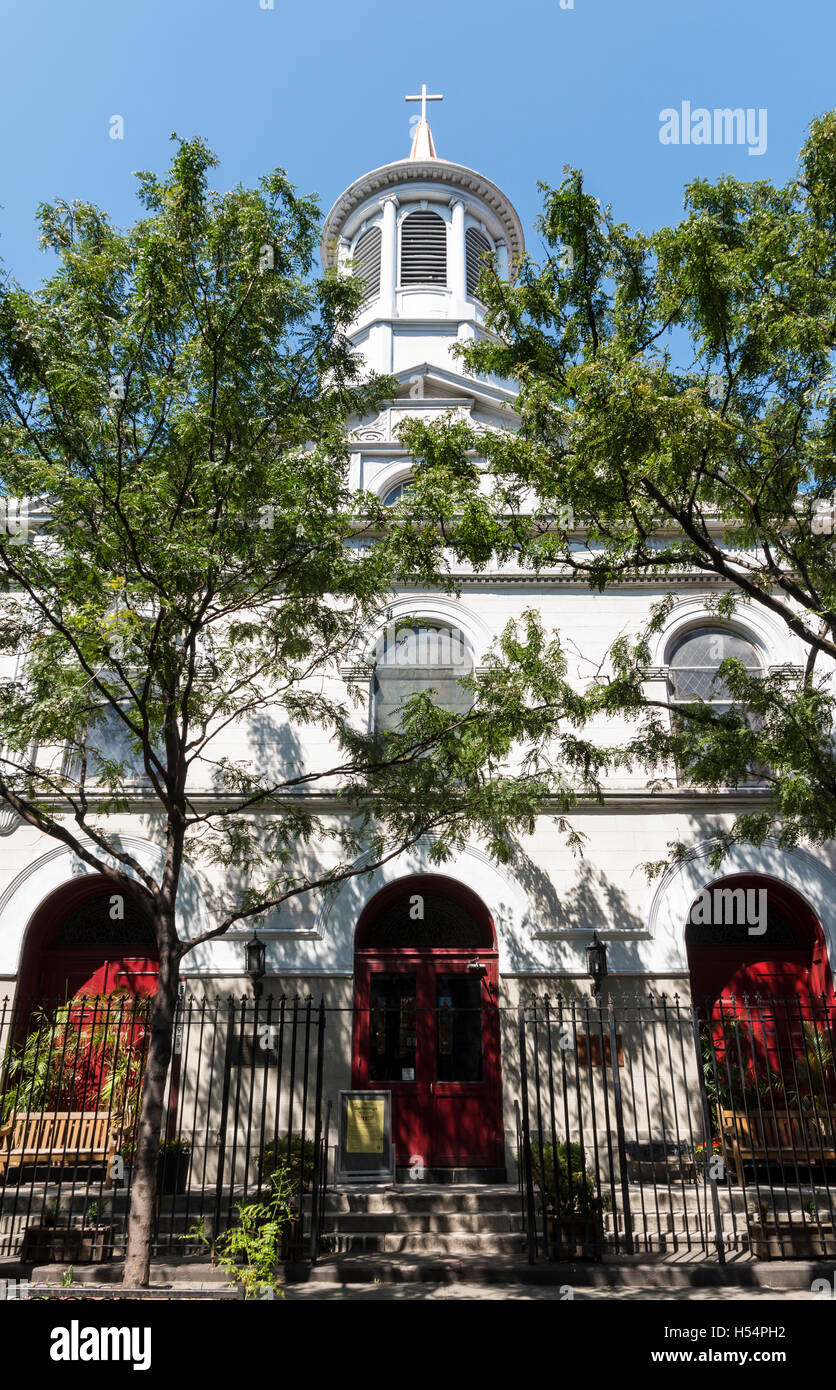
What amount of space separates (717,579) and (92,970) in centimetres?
1117

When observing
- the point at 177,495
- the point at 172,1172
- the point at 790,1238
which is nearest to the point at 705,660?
the point at 790,1238

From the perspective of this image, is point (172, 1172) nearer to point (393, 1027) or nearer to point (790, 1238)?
point (393, 1027)

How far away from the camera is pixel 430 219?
69.4ft

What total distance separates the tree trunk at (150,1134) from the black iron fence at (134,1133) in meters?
0.74

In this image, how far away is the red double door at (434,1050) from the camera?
1285 centimetres

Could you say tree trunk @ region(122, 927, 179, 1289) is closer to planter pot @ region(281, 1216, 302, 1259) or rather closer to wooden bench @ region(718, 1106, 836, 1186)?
planter pot @ region(281, 1216, 302, 1259)

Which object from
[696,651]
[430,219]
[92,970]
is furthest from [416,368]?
[92,970]

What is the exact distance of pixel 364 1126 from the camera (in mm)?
11328

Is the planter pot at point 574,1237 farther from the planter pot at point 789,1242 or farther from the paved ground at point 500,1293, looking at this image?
the planter pot at point 789,1242

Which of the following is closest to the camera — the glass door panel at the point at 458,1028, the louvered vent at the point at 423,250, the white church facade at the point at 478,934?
the white church facade at the point at 478,934

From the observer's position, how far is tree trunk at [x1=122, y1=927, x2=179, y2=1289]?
24.5 feet

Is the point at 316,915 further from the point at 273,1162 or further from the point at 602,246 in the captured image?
the point at 602,246

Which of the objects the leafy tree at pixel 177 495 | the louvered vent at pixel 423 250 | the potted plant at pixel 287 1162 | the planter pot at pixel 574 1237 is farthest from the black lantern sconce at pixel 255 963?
the louvered vent at pixel 423 250

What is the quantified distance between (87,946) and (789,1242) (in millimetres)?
9652
